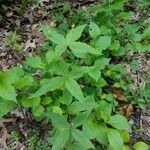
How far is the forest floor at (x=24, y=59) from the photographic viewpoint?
3.81 meters

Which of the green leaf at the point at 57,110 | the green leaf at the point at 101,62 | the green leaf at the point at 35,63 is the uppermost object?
the green leaf at the point at 35,63

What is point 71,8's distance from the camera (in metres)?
5.65

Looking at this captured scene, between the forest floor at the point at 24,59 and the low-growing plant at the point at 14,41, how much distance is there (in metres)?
0.04

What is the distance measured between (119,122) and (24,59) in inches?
78.9

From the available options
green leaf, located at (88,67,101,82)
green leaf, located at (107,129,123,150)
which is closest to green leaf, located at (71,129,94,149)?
green leaf, located at (107,129,123,150)

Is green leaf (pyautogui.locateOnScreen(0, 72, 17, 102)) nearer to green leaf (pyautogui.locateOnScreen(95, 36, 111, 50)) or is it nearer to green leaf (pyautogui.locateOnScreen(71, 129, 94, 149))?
green leaf (pyautogui.locateOnScreen(71, 129, 94, 149))

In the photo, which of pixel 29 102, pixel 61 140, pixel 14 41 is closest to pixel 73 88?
pixel 61 140

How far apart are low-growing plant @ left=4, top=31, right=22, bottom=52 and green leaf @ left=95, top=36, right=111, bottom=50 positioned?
1.46m

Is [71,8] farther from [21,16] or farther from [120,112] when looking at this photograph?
[120,112]

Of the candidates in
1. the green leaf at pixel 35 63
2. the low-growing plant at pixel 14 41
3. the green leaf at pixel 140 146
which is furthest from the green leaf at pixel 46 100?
the low-growing plant at pixel 14 41

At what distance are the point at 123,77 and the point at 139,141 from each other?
2.87ft

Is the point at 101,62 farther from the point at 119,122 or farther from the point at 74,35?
the point at 74,35

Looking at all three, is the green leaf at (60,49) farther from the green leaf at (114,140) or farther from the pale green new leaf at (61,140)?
the green leaf at (114,140)

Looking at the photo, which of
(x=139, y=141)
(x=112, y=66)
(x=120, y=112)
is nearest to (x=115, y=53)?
(x=112, y=66)
